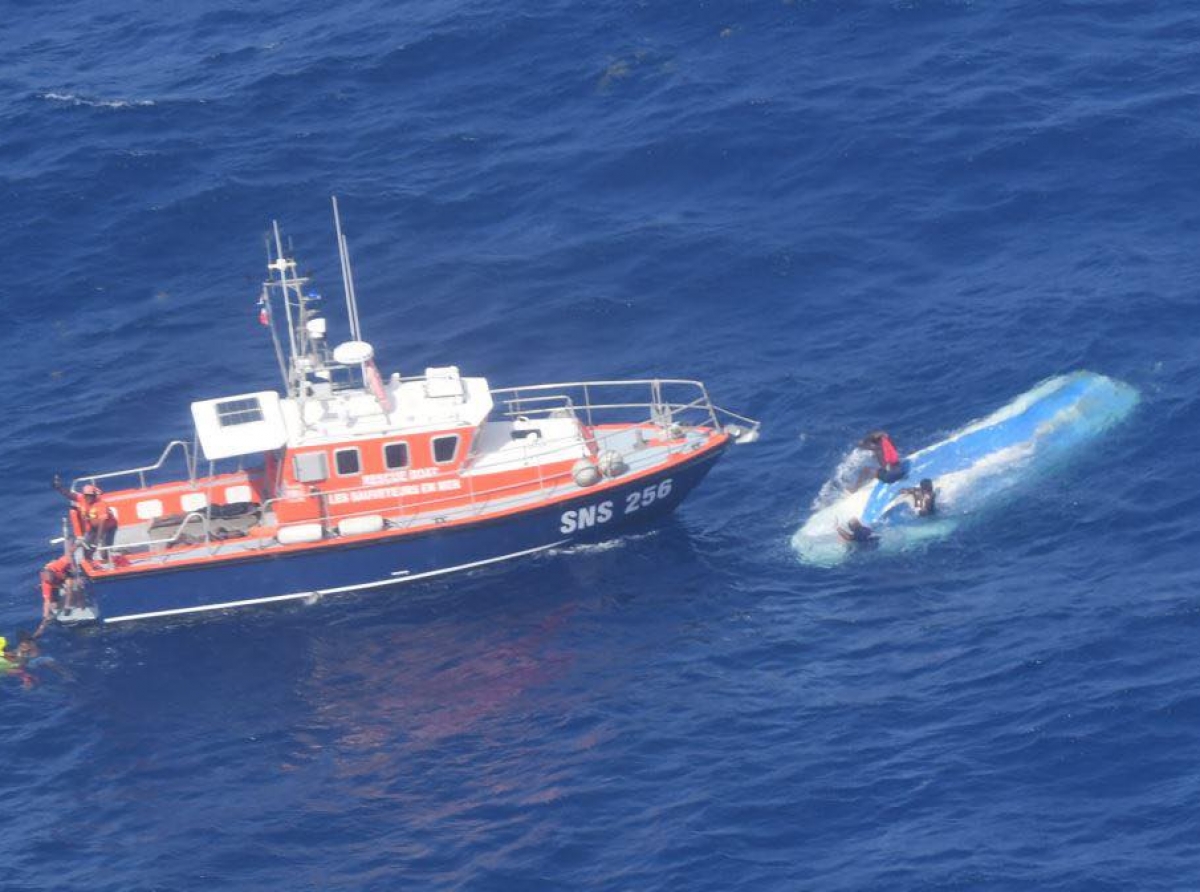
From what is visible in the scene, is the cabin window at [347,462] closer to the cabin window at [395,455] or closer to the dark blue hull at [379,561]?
the cabin window at [395,455]

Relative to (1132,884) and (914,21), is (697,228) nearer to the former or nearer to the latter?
(914,21)

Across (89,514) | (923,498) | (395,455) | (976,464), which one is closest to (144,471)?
(89,514)

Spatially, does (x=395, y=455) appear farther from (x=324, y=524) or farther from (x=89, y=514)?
(x=89, y=514)

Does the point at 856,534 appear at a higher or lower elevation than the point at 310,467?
lower

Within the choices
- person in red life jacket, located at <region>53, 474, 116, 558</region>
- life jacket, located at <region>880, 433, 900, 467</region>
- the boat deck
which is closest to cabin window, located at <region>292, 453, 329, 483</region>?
the boat deck

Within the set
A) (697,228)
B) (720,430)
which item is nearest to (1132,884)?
(720,430)

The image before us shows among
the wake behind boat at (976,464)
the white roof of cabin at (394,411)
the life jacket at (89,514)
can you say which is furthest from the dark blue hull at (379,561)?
the wake behind boat at (976,464)

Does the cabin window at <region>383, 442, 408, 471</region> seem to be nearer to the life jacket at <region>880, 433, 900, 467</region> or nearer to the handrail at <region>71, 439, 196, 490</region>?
the handrail at <region>71, 439, 196, 490</region>
